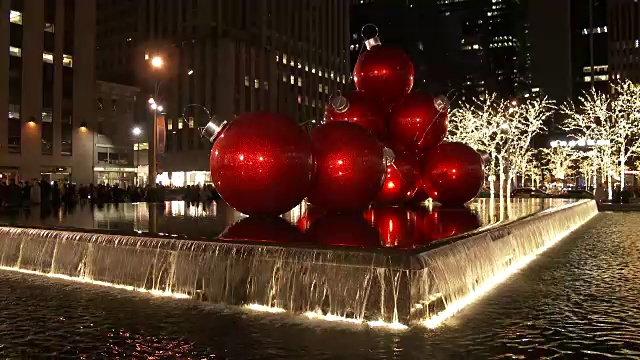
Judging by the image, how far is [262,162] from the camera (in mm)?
8961

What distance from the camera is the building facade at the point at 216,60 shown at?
6097cm

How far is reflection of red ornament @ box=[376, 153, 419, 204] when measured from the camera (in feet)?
42.8

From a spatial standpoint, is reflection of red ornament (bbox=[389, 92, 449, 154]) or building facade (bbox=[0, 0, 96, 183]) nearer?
reflection of red ornament (bbox=[389, 92, 449, 154])

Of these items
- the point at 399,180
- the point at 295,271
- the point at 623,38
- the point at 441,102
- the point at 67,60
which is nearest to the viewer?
the point at 295,271

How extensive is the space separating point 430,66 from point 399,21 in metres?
15.0

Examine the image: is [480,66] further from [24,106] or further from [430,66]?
[24,106]

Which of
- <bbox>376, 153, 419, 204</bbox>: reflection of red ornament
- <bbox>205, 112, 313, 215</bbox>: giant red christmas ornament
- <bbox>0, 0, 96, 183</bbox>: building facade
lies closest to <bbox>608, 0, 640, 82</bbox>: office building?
<bbox>0, 0, 96, 183</bbox>: building facade

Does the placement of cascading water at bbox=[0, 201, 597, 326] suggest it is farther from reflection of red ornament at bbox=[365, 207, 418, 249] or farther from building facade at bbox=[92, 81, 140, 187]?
building facade at bbox=[92, 81, 140, 187]

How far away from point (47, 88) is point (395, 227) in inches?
1574

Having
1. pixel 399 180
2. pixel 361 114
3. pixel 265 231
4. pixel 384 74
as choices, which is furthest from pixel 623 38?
pixel 265 231

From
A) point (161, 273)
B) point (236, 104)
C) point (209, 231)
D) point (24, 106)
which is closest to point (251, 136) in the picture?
point (209, 231)

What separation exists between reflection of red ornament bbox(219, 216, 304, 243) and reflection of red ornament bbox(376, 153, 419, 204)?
3.44 metres

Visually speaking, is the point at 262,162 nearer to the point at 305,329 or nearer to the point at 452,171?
the point at 305,329

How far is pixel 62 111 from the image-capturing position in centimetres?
4375
